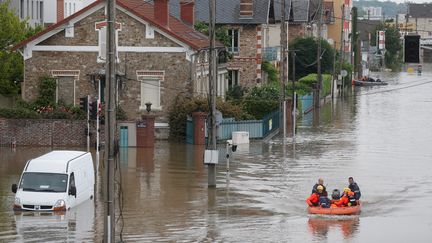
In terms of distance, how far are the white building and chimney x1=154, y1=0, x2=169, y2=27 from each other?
27807 mm

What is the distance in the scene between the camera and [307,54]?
97.0 metres

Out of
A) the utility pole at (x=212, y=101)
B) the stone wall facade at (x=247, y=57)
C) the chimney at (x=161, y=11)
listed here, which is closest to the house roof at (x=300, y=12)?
the stone wall facade at (x=247, y=57)

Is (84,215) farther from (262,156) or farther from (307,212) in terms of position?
(262,156)

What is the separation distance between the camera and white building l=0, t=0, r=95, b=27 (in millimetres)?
84625

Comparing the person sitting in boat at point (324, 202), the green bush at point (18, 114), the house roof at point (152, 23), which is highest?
the house roof at point (152, 23)

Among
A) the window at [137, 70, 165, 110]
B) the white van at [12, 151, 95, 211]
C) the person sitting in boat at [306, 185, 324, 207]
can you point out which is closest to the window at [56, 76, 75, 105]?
the window at [137, 70, 165, 110]

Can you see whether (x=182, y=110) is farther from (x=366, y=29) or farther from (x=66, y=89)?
(x=366, y=29)

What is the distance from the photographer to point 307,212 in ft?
117

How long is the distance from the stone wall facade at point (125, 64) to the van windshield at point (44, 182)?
21054mm

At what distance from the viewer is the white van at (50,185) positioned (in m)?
33.4

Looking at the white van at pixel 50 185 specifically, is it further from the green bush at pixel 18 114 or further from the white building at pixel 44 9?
the white building at pixel 44 9

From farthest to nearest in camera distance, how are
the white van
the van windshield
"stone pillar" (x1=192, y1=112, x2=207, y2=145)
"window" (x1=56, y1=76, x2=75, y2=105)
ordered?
"window" (x1=56, y1=76, x2=75, y2=105) < "stone pillar" (x1=192, y1=112, x2=207, y2=145) < the van windshield < the white van

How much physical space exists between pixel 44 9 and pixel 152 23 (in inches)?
1589

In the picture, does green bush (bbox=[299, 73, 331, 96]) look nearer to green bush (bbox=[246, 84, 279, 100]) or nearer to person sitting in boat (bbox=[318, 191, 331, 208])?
green bush (bbox=[246, 84, 279, 100])
